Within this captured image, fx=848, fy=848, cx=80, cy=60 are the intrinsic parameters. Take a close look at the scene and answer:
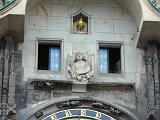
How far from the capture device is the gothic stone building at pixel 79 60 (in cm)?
1488

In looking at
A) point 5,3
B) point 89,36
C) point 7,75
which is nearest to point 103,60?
point 89,36

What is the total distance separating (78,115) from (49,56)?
4.58 feet

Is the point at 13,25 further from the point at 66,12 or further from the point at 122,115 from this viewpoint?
the point at 122,115

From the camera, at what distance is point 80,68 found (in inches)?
601

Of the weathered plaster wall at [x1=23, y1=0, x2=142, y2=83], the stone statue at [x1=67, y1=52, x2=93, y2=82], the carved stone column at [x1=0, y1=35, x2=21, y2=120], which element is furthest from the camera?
the weathered plaster wall at [x1=23, y1=0, x2=142, y2=83]

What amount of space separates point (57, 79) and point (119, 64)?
1276 mm

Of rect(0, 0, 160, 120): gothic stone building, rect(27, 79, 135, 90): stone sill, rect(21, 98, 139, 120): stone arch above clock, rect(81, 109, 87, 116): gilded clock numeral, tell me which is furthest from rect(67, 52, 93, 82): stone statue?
rect(81, 109, 87, 116): gilded clock numeral

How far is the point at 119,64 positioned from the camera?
1566cm

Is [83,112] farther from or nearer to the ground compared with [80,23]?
nearer to the ground

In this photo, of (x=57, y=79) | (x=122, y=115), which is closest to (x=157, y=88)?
(x=122, y=115)

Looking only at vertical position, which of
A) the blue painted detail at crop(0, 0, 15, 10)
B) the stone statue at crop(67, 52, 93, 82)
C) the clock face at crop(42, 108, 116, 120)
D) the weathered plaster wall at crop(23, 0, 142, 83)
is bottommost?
the clock face at crop(42, 108, 116, 120)

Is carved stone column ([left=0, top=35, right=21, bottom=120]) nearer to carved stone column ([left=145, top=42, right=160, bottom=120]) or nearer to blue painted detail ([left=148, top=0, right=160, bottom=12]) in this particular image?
carved stone column ([left=145, top=42, right=160, bottom=120])

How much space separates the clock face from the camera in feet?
48.5

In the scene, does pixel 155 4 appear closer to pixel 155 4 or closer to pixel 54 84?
pixel 155 4
